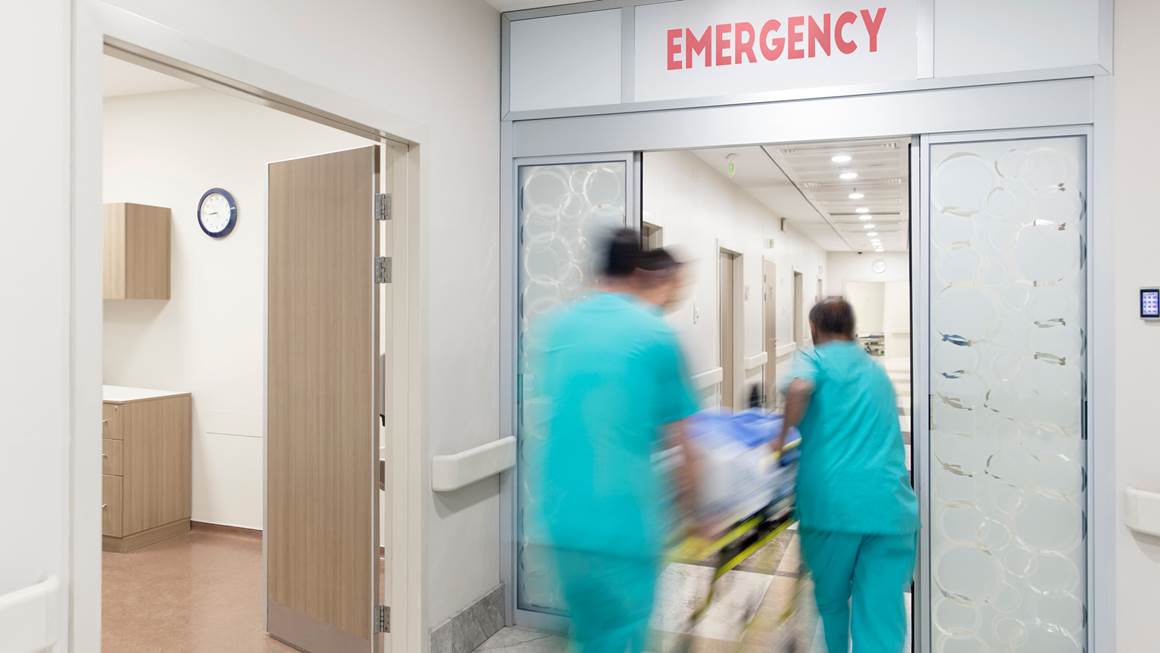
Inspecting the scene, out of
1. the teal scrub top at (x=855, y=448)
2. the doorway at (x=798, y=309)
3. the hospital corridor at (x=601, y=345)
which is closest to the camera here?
the hospital corridor at (x=601, y=345)

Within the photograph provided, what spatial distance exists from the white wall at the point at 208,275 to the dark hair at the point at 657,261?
3.41 m

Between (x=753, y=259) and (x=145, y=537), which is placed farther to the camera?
(x=753, y=259)

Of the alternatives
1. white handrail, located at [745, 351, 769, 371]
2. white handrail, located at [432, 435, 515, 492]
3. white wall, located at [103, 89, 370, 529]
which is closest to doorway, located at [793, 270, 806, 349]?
white handrail, located at [745, 351, 769, 371]

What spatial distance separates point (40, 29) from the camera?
169cm

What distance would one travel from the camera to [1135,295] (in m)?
2.84

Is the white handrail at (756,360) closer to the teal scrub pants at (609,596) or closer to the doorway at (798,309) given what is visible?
the doorway at (798,309)

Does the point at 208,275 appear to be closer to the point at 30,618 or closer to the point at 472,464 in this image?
the point at 472,464

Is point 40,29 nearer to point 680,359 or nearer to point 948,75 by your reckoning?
point 680,359

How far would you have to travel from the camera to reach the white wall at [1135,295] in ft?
9.24

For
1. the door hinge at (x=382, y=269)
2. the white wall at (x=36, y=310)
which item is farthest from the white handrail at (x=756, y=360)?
the white wall at (x=36, y=310)

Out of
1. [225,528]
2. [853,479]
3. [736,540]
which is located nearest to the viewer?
[736,540]

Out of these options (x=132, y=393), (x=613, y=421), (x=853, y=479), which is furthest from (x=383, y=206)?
(x=132, y=393)

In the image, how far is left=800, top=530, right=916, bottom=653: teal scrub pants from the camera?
2.63 m

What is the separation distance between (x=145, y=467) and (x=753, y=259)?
597 centimetres
